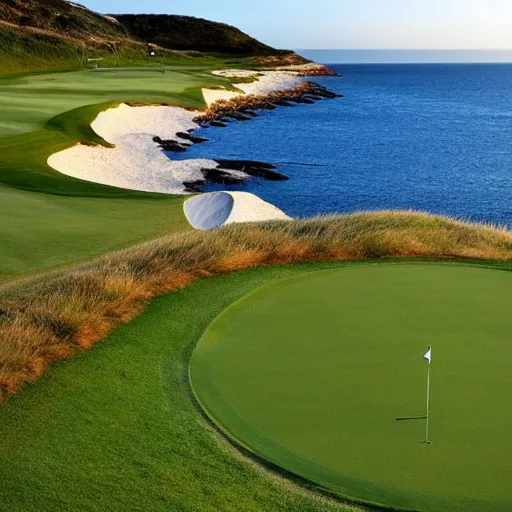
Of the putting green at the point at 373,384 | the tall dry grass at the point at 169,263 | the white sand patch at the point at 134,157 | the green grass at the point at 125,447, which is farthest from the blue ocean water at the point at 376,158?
the green grass at the point at 125,447

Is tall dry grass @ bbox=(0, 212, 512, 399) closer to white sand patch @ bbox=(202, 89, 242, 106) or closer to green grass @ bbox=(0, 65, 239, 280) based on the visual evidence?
green grass @ bbox=(0, 65, 239, 280)

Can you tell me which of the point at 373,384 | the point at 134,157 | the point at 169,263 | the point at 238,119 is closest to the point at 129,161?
the point at 134,157

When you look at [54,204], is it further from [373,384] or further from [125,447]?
[373,384]

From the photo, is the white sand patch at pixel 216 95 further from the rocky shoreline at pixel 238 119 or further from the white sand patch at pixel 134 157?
the white sand patch at pixel 134 157

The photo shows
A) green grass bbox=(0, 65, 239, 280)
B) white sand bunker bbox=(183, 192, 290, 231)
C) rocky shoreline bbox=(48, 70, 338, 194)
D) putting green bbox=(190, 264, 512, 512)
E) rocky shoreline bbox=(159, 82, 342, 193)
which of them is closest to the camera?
putting green bbox=(190, 264, 512, 512)

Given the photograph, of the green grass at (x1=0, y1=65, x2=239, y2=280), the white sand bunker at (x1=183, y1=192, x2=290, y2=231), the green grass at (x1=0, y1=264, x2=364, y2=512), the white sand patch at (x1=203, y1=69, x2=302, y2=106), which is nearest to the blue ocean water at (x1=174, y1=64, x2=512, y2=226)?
the white sand patch at (x1=203, y1=69, x2=302, y2=106)

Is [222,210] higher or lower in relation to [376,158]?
higher
